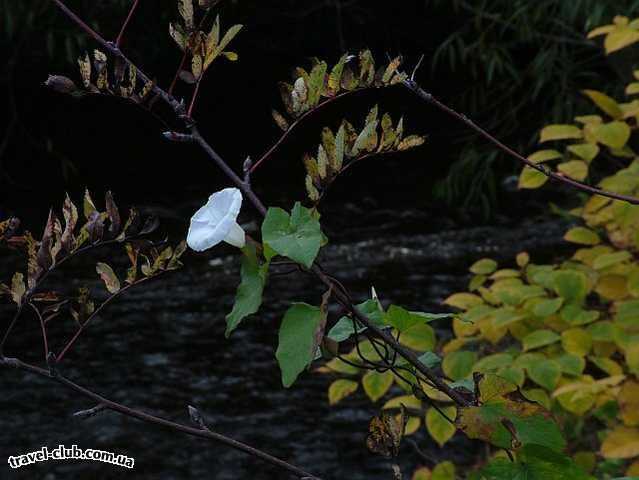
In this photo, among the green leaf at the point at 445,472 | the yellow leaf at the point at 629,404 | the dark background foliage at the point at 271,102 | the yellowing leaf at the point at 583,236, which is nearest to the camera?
the yellow leaf at the point at 629,404

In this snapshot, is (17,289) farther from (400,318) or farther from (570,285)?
(570,285)

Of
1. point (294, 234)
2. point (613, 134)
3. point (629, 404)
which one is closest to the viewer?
point (294, 234)

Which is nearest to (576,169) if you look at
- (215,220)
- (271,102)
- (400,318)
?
(400,318)

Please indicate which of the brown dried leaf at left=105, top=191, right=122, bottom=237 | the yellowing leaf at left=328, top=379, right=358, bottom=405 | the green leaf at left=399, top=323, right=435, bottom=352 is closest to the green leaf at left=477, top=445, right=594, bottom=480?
the brown dried leaf at left=105, top=191, right=122, bottom=237

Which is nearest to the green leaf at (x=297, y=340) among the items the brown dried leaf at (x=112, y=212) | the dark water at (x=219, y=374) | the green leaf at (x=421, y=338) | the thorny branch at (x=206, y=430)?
the thorny branch at (x=206, y=430)

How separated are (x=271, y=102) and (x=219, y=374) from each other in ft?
12.2

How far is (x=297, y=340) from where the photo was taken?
22.6 inches

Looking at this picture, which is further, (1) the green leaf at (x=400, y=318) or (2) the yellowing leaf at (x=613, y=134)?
(2) the yellowing leaf at (x=613, y=134)

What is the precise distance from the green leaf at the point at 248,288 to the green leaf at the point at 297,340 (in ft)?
0.07

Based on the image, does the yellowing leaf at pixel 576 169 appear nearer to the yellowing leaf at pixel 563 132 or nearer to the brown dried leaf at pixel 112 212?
the yellowing leaf at pixel 563 132

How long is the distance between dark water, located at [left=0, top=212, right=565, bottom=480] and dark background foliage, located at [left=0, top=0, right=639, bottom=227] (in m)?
0.59

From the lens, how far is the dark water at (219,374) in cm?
330

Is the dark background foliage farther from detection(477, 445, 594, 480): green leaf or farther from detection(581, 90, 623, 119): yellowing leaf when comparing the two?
detection(477, 445, 594, 480): green leaf

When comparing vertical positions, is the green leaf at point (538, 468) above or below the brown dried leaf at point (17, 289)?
below
